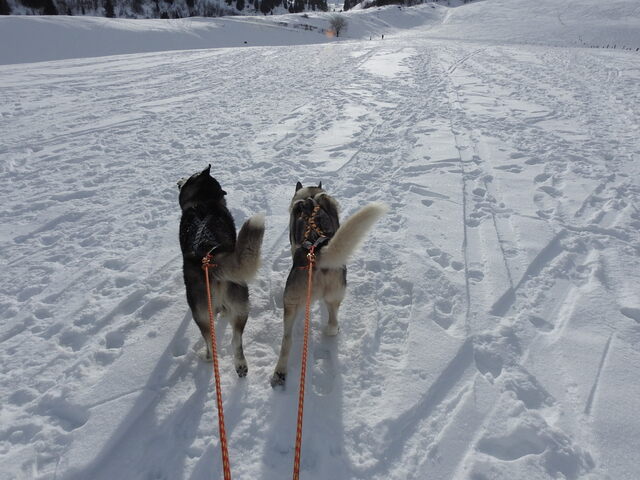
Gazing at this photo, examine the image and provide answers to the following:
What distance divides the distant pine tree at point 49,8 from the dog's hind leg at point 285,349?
164ft

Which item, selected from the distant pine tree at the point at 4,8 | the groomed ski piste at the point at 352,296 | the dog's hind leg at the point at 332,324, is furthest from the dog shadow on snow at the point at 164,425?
the distant pine tree at the point at 4,8

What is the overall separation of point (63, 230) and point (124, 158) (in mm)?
2566

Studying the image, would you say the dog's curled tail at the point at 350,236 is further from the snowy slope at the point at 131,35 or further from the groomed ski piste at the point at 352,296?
the snowy slope at the point at 131,35

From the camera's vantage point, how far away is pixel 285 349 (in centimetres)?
287

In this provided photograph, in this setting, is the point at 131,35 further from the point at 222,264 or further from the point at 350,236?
the point at 350,236

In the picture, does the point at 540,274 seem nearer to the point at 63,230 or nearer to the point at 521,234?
the point at 521,234

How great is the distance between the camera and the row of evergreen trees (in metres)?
36.7

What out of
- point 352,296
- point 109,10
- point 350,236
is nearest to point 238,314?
point 350,236

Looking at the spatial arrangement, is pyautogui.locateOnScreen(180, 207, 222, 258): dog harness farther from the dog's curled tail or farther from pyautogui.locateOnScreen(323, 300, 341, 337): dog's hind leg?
pyautogui.locateOnScreen(323, 300, 341, 337): dog's hind leg

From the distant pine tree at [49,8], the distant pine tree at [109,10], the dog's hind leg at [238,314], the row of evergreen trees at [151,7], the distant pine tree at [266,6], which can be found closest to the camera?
the dog's hind leg at [238,314]

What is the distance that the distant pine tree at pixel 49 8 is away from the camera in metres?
36.9

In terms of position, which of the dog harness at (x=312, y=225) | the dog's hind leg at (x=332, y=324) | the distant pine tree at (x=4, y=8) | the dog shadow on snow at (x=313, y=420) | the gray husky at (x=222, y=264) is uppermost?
the distant pine tree at (x=4, y=8)

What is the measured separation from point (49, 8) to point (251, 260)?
50779 mm

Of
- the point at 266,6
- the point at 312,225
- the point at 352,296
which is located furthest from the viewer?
the point at 266,6
